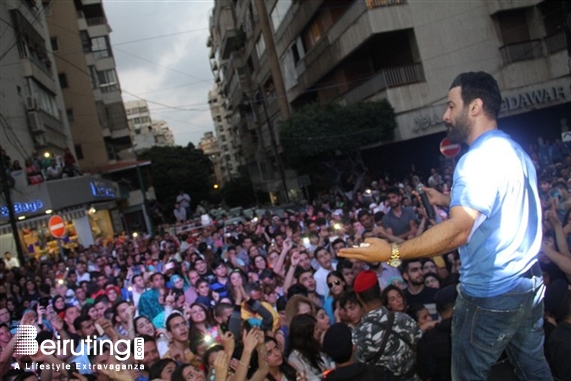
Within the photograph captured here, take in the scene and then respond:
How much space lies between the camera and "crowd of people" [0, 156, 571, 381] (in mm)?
3500

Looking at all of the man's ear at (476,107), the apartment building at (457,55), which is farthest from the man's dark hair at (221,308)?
the apartment building at (457,55)

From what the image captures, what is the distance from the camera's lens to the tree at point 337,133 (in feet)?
71.3

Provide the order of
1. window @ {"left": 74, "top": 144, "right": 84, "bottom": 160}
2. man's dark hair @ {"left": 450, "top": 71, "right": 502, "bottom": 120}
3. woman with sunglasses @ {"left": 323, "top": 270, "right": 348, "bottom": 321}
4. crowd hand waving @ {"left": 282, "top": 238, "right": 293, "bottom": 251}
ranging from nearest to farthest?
man's dark hair @ {"left": 450, "top": 71, "right": 502, "bottom": 120}
woman with sunglasses @ {"left": 323, "top": 270, "right": 348, "bottom": 321}
crowd hand waving @ {"left": 282, "top": 238, "right": 293, "bottom": 251}
window @ {"left": 74, "top": 144, "right": 84, "bottom": 160}

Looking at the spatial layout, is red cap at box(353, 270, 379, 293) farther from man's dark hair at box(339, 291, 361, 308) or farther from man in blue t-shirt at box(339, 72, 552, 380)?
man in blue t-shirt at box(339, 72, 552, 380)

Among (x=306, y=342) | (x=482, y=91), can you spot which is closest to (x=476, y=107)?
(x=482, y=91)

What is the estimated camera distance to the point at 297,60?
31453 millimetres

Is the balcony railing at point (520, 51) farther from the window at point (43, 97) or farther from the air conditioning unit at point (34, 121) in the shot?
the window at point (43, 97)

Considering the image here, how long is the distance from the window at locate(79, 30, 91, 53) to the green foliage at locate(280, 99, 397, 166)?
70.8 feet

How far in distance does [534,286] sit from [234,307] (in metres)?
4.27

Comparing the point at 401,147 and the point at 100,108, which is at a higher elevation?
the point at 100,108

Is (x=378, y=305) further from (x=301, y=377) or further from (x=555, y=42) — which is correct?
(x=555, y=42)

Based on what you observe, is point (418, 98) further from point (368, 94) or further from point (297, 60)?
point (297, 60)

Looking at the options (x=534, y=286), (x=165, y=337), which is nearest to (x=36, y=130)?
(x=165, y=337)

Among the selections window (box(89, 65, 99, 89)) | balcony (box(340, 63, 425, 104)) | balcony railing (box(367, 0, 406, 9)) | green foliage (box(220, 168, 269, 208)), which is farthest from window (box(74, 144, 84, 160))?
green foliage (box(220, 168, 269, 208))
